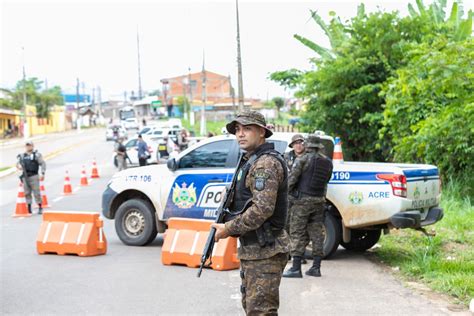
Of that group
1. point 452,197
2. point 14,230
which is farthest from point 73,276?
point 452,197

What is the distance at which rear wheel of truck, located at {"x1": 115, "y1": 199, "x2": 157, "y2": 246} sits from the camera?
11.8 meters

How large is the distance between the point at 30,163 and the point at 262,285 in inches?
518

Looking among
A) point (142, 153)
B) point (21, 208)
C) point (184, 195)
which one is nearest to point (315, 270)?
point (184, 195)

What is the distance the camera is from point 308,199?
9.00m

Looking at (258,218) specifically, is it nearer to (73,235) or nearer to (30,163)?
(73,235)

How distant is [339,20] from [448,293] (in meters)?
15.4

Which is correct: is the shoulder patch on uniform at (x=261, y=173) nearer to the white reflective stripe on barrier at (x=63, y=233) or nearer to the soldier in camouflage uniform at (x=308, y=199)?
the soldier in camouflage uniform at (x=308, y=199)

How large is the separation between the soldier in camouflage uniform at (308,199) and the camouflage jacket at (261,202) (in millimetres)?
Answer: 3991

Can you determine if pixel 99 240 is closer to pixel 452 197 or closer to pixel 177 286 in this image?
pixel 177 286

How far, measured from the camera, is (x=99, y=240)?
11195 millimetres

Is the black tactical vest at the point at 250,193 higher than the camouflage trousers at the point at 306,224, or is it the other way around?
the black tactical vest at the point at 250,193

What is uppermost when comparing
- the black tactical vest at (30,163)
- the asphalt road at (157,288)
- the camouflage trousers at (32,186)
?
the black tactical vest at (30,163)

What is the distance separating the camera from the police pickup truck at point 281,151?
387 inches

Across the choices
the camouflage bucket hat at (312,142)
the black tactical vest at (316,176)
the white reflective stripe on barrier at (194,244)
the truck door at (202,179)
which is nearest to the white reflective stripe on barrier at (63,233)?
the truck door at (202,179)
